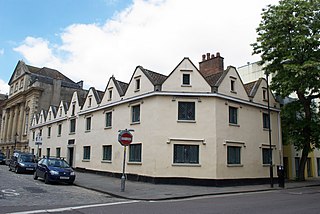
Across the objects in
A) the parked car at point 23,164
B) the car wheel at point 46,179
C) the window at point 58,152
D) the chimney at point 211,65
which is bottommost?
the car wheel at point 46,179

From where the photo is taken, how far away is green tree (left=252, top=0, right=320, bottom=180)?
2217 cm

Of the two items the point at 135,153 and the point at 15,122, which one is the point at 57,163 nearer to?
the point at 135,153

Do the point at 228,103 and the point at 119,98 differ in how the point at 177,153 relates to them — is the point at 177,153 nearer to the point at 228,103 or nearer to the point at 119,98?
the point at 228,103

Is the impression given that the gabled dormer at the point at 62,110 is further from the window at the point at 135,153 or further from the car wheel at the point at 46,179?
the car wheel at the point at 46,179

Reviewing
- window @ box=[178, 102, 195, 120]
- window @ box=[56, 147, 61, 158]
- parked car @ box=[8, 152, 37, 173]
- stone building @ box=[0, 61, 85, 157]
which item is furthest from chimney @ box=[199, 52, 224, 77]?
stone building @ box=[0, 61, 85, 157]

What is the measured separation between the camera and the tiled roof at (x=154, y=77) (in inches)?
855

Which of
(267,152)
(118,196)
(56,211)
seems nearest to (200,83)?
(267,152)

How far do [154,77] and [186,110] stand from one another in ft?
12.5

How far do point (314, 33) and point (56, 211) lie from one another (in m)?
21.9

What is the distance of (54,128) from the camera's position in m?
37.7

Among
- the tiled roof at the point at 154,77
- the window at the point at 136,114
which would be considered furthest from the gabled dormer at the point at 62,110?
the tiled roof at the point at 154,77

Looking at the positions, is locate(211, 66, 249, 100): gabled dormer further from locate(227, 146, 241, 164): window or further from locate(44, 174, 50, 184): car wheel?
locate(44, 174, 50, 184): car wheel

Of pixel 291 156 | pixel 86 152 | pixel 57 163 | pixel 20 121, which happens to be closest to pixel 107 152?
pixel 86 152

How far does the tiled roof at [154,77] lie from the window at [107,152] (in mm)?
7029
